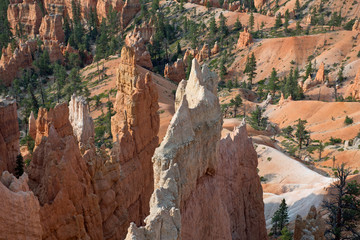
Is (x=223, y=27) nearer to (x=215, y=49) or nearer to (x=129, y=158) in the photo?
(x=215, y=49)

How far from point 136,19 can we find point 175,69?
112ft

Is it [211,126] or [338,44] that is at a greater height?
[211,126]

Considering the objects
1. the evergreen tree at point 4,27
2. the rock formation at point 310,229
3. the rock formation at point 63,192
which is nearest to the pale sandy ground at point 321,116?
the rock formation at point 310,229

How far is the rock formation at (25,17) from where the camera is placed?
109m

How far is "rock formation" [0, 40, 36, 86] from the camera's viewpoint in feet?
256

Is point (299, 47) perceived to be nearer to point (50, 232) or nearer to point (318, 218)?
point (318, 218)

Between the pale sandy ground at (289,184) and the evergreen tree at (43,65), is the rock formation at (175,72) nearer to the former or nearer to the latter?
the evergreen tree at (43,65)

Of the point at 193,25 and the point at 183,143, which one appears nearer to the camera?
the point at 183,143

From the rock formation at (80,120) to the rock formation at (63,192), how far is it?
10.5 meters

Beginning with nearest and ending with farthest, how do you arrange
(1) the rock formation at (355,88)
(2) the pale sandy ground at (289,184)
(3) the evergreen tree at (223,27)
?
(2) the pale sandy ground at (289,184), (1) the rock formation at (355,88), (3) the evergreen tree at (223,27)

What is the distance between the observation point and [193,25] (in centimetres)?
10031

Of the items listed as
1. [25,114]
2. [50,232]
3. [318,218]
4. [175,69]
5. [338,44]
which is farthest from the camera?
[338,44]

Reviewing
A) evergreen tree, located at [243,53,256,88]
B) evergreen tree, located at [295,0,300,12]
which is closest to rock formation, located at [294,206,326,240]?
evergreen tree, located at [243,53,256,88]

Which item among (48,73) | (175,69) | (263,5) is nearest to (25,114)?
(48,73)
